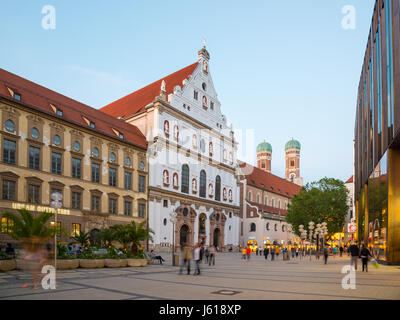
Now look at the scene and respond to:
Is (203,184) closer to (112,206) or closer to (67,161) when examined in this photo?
(112,206)

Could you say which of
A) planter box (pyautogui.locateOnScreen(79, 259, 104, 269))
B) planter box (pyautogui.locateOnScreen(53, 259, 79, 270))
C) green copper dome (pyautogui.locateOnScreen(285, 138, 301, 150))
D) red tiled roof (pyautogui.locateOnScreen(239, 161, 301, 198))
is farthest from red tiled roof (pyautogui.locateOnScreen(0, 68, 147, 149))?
green copper dome (pyautogui.locateOnScreen(285, 138, 301, 150))

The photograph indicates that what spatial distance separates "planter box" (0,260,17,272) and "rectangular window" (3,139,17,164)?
54.1 feet

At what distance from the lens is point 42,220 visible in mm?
19797

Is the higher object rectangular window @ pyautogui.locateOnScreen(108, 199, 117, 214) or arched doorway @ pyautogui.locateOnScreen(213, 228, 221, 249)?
rectangular window @ pyautogui.locateOnScreen(108, 199, 117, 214)

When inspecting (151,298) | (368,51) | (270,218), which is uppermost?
(368,51)

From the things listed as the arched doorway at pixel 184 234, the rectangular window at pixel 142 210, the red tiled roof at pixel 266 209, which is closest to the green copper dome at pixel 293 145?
the red tiled roof at pixel 266 209

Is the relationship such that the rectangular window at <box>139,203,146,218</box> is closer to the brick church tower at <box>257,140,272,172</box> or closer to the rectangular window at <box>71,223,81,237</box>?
the rectangular window at <box>71,223,81,237</box>

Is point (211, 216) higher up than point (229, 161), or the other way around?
point (229, 161)

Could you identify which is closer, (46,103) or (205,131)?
(46,103)

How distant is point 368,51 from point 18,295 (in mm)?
35008

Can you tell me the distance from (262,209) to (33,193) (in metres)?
57.9

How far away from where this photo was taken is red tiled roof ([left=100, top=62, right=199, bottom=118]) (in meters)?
58.3
